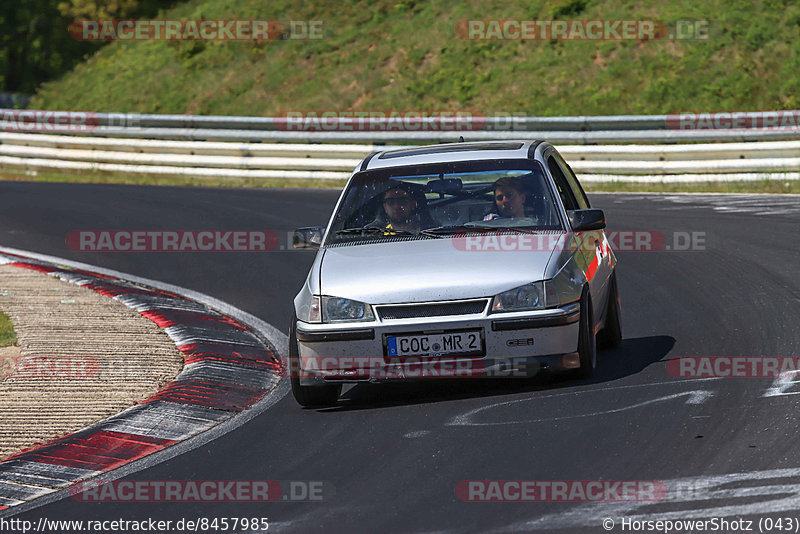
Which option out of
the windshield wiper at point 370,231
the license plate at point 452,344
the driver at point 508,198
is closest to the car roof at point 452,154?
the driver at point 508,198

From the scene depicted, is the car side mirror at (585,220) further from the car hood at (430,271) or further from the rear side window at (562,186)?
the rear side window at (562,186)

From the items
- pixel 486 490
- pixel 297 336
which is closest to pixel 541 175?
pixel 297 336

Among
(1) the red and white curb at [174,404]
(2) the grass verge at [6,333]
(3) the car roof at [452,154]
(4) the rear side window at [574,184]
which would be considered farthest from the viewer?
(2) the grass verge at [6,333]

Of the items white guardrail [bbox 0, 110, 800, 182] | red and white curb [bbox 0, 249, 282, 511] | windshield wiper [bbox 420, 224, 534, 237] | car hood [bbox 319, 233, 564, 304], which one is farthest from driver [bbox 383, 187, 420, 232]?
white guardrail [bbox 0, 110, 800, 182]

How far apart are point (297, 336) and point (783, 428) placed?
2954 mm

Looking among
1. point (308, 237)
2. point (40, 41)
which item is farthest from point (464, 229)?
point (40, 41)

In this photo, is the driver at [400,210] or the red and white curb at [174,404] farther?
the driver at [400,210]

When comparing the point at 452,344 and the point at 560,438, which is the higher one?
the point at 452,344

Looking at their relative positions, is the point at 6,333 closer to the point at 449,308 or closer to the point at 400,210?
the point at 400,210

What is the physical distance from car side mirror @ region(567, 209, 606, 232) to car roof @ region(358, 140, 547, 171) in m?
0.73

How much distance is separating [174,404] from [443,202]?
7.55 ft

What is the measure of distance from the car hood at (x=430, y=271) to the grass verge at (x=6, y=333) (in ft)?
10.8

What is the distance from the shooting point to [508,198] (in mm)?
8305

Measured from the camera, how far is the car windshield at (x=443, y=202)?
8.16 m
